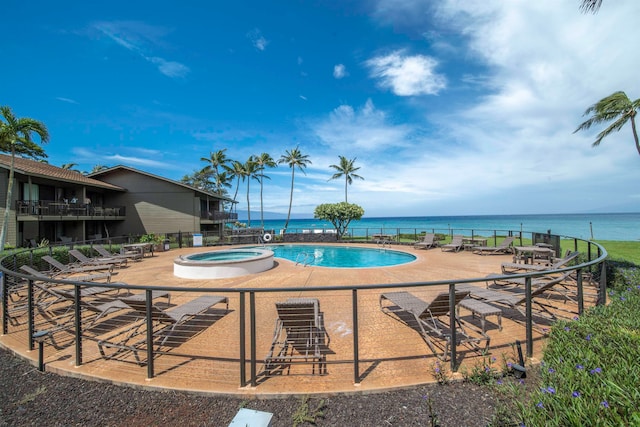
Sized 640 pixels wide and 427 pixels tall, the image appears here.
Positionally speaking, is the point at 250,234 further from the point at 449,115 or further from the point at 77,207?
the point at 449,115

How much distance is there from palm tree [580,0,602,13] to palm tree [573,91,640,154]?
374 inches

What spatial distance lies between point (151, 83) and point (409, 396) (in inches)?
995

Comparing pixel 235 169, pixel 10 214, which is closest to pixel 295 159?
pixel 235 169

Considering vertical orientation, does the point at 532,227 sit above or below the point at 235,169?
below

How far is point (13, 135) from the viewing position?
14047 mm

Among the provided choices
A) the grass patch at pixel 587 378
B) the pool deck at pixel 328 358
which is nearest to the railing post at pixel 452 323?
the pool deck at pixel 328 358

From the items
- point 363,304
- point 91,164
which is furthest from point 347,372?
point 91,164

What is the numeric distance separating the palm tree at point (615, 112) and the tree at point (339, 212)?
15.7m

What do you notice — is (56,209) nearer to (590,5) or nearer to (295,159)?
(295,159)

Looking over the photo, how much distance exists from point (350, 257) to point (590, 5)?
1201 cm

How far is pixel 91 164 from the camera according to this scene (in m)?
41.9

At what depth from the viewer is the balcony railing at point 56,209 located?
15336 millimetres

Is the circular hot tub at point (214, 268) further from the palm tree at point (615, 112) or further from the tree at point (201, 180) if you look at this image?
the tree at point (201, 180)

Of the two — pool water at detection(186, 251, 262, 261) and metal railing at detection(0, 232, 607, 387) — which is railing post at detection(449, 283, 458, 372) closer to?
metal railing at detection(0, 232, 607, 387)
